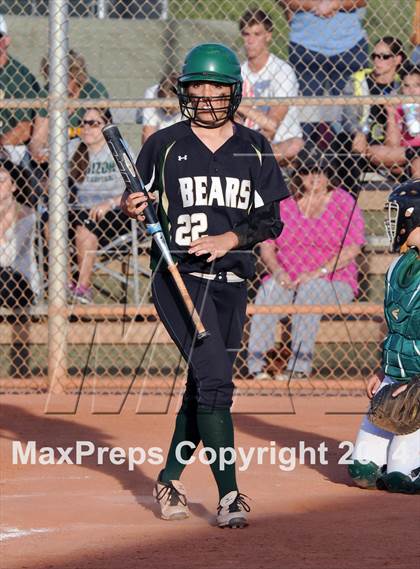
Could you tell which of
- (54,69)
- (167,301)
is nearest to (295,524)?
(167,301)

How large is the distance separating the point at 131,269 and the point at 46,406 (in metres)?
1.62

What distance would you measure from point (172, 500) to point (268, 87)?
16.8ft

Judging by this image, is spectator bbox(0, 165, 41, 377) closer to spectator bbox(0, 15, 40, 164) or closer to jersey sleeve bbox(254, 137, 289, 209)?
spectator bbox(0, 15, 40, 164)

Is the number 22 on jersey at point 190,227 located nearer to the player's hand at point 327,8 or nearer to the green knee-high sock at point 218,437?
the green knee-high sock at point 218,437

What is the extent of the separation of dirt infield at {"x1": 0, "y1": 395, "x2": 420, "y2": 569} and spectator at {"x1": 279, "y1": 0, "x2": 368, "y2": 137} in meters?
3.69

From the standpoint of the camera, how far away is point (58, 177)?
27.5 ft

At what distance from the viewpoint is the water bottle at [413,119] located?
891 cm

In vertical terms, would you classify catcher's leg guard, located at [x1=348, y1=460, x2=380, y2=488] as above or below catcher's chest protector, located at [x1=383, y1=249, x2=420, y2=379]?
below

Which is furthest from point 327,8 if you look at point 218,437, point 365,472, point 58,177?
point 218,437

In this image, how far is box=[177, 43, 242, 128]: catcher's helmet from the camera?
4.68 metres

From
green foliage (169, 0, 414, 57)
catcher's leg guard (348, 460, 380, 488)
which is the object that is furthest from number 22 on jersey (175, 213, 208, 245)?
green foliage (169, 0, 414, 57)

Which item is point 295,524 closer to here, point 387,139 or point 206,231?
point 206,231

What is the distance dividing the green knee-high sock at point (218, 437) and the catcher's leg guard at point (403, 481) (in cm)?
101

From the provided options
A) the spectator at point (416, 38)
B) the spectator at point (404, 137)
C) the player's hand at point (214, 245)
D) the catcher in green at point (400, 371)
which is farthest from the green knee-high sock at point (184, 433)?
the spectator at point (416, 38)
